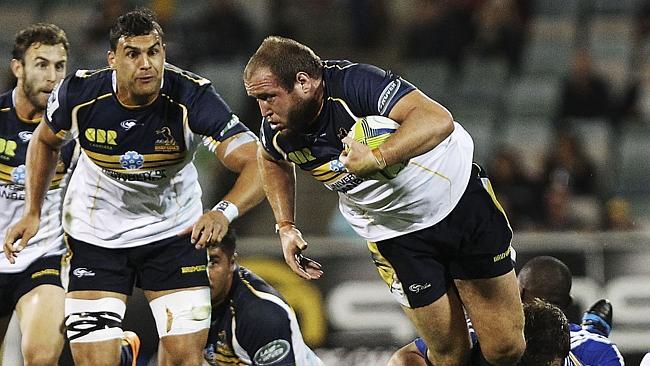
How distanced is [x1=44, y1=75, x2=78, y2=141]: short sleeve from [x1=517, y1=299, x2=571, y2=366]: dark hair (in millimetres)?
2537

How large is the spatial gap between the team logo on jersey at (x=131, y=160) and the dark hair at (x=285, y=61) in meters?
1.06

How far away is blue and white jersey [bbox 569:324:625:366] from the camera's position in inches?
234

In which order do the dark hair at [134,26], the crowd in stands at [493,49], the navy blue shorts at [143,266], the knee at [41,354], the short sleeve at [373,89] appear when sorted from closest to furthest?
the short sleeve at [373,89] < the dark hair at [134,26] < the navy blue shorts at [143,266] < the knee at [41,354] < the crowd in stands at [493,49]

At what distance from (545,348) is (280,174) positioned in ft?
5.09

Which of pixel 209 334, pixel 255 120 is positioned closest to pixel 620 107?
pixel 255 120

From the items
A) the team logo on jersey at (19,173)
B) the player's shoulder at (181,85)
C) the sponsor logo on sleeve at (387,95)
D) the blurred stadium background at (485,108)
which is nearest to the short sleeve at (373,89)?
the sponsor logo on sleeve at (387,95)

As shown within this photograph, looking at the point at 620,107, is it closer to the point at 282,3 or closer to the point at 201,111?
the point at 282,3

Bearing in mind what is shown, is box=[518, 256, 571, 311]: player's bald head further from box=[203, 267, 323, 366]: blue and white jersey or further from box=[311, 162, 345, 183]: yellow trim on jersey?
box=[311, 162, 345, 183]: yellow trim on jersey

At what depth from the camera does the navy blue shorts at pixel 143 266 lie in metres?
6.21

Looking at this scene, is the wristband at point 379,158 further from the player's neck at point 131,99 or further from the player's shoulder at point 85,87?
the player's shoulder at point 85,87

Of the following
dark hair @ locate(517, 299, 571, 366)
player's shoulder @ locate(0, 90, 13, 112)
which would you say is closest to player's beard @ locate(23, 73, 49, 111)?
player's shoulder @ locate(0, 90, 13, 112)

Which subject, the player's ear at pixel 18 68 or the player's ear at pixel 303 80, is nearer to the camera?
the player's ear at pixel 303 80

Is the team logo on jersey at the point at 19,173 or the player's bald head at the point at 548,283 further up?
the team logo on jersey at the point at 19,173

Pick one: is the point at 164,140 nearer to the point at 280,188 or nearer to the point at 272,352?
the point at 280,188
